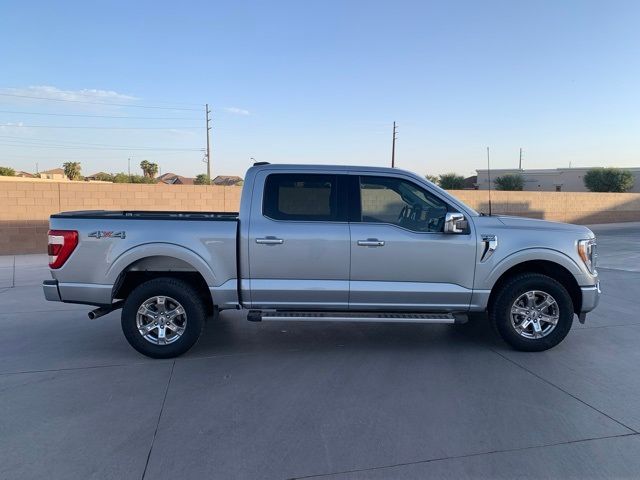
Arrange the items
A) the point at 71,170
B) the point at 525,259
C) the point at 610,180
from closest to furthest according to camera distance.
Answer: the point at 525,259, the point at 610,180, the point at 71,170

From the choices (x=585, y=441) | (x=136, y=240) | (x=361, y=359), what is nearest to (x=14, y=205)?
(x=136, y=240)

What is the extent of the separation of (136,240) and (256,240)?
1.24 m

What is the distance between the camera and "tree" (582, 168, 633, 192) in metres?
42.4

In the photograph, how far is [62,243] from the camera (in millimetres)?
4832

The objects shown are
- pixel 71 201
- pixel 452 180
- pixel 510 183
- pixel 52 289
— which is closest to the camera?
pixel 52 289

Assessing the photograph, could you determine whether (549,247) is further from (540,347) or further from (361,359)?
(361,359)

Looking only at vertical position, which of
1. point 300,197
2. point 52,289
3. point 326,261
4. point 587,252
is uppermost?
point 300,197

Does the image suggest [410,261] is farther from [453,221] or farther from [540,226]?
[540,226]

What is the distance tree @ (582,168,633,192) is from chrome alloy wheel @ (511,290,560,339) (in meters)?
44.6

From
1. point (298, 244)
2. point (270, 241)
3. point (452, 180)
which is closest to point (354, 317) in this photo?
point (298, 244)

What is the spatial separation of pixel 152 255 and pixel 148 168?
3252 inches

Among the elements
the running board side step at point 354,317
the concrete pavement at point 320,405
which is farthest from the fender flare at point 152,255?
the concrete pavement at point 320,405

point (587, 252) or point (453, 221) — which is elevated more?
point (453, 221)

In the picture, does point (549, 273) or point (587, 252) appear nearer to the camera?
point (587, 252)
